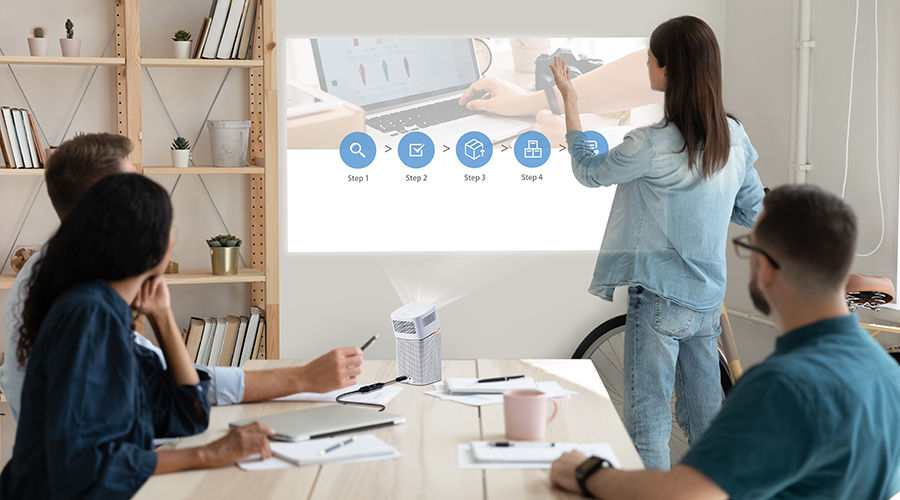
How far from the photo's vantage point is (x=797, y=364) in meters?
1.26

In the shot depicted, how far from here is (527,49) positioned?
3.69 metres

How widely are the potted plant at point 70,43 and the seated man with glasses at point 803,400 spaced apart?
285cm

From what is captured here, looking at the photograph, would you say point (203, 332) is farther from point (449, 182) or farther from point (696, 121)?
point (696, 121)

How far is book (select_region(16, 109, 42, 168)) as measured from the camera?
3.46 m

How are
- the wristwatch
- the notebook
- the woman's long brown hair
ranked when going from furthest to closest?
the woman's long brown hair < the notebook < the wristwatch

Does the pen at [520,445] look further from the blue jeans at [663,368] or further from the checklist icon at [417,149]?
the checklist icon at [417,149]

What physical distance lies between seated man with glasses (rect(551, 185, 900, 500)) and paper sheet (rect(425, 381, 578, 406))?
0.63m

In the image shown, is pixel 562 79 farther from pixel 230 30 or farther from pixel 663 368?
pixel 230 30

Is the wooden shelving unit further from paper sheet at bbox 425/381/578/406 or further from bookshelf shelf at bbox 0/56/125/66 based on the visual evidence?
paper sheet at bbox 425/381/578/406

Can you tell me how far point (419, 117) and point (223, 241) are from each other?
2.98 feet

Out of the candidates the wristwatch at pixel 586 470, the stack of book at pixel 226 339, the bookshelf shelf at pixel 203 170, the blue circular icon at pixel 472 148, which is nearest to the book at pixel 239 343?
the stack of book at pixel 226 339

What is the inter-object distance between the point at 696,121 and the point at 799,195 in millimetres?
1120

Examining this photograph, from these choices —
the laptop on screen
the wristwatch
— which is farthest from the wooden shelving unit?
the wristwatch

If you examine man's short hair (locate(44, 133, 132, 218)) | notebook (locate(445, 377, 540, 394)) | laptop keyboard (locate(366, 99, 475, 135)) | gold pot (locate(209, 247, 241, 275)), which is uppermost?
laptop keyboard (locate(366, 99, 475, 135))
